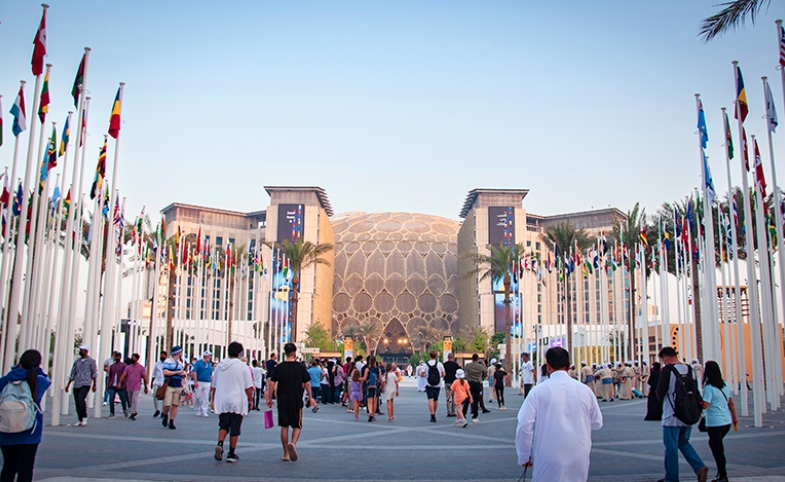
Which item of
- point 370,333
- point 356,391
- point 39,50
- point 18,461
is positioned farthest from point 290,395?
point 370,333

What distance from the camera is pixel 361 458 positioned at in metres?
10.5

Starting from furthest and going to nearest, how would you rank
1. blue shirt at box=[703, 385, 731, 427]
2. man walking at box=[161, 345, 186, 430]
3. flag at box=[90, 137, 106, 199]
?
1. flag at box=[90, 137, 106, 199]
2. man walking at box=[161, 345, 186, 430]
3. blue shirt at box=[703, 385, 731, 427]

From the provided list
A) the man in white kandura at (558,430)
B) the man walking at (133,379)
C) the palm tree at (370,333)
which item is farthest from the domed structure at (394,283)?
the man in white kandura at (558,430)

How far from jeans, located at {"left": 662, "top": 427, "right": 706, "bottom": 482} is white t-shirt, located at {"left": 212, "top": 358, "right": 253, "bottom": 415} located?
5.07m

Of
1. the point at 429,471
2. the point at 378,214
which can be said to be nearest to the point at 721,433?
the point at 429,471

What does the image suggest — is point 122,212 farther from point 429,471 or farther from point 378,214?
point 378,214

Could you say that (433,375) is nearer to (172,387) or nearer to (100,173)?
(172,387)

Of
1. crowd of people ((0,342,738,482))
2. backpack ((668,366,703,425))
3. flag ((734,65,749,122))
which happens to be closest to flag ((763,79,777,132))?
flag ((734,65,749,122))

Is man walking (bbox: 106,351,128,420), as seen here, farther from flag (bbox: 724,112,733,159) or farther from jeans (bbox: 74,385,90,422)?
flag (bbox: 724,112,733,159)

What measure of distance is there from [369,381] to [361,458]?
7972 millimetres

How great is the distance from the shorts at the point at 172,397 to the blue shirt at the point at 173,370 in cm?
8

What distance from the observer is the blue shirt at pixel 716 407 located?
845cm

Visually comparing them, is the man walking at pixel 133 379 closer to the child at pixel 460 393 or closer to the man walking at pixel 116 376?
the man walking at pixel 116 376

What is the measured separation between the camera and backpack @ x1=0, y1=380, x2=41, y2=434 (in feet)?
20.2
